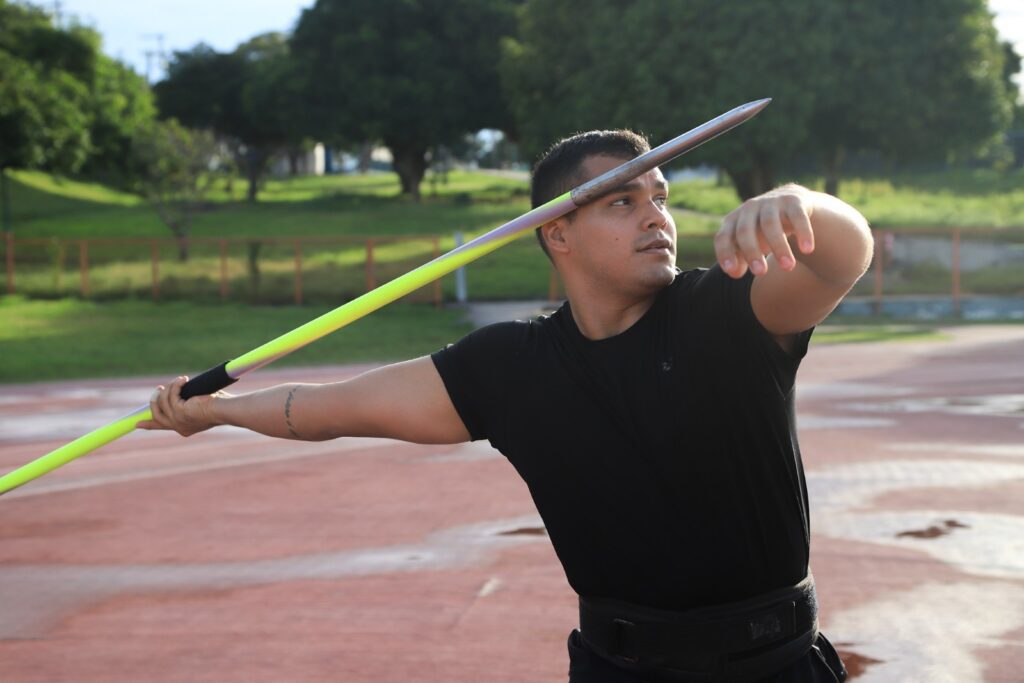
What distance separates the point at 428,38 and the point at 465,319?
34.5 meters

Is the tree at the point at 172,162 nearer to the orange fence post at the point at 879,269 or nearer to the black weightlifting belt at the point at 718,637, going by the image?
the orange fence post at the point at 879,269

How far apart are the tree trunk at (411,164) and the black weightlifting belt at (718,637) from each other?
5806 cm

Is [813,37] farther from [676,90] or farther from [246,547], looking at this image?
[246,547]

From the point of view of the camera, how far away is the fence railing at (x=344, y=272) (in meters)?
27.6

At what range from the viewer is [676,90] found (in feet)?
117

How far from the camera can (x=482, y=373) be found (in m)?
3.37

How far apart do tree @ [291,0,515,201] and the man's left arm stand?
53096mm

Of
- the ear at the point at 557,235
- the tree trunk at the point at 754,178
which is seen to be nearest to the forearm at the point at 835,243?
the ear at the point at 557,235

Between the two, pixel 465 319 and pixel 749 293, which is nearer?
pixel 749 293

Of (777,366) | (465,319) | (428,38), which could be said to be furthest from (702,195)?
(777,366)

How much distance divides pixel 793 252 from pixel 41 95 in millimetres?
41354

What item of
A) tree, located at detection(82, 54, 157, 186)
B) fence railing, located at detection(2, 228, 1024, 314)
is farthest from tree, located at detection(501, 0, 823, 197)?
tree, located at detection(82, 54, 157, 186)

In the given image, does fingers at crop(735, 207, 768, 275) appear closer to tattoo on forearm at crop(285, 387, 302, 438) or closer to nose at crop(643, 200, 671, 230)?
nose at crop(643, 200, 671, 230)

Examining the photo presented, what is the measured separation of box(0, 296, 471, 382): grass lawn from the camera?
18.5m
